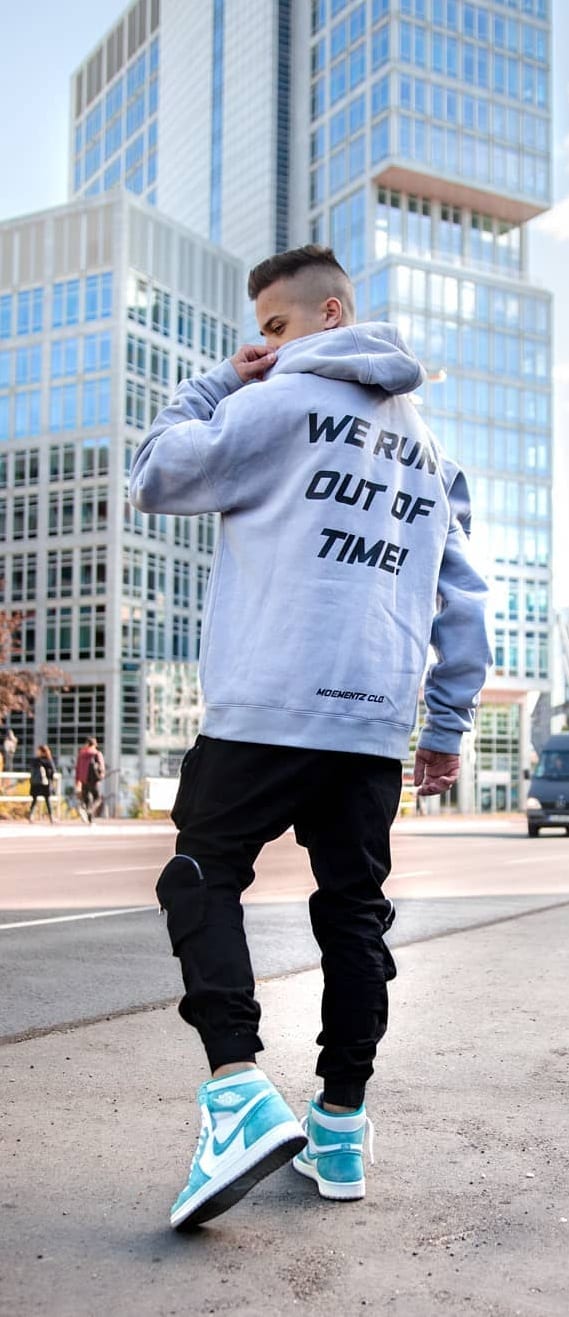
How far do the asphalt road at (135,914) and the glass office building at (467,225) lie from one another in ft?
179

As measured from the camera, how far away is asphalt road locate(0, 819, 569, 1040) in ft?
16.2

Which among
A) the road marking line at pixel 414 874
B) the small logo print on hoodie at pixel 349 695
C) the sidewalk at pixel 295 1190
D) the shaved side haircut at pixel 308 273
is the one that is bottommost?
the road marking line at pixel 414 874

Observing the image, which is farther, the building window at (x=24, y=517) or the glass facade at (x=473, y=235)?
the glass facade at (x=473, y=235)

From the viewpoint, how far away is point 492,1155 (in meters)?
2.82

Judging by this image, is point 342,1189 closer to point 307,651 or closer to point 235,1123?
point 235,1123

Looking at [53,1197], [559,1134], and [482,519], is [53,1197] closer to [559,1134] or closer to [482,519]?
[559,1134]

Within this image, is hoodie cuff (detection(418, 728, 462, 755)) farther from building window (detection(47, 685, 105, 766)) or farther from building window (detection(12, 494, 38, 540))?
building window (detection(12, 494, 38, 540))

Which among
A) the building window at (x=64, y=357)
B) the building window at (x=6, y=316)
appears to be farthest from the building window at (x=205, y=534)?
the building window at (x=6, y=316)

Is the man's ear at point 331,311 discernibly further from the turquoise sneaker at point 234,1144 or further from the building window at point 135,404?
the building window at point 135,404

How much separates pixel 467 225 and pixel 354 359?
77.1 meters

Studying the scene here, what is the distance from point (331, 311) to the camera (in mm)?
2949

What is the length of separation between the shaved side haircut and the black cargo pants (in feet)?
3.31

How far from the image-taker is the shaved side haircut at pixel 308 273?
9.61 ft

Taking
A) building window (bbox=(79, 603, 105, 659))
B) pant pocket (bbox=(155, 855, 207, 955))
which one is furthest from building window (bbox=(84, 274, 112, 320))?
pant pocket (bbox=(155, 855, 207, 955))
